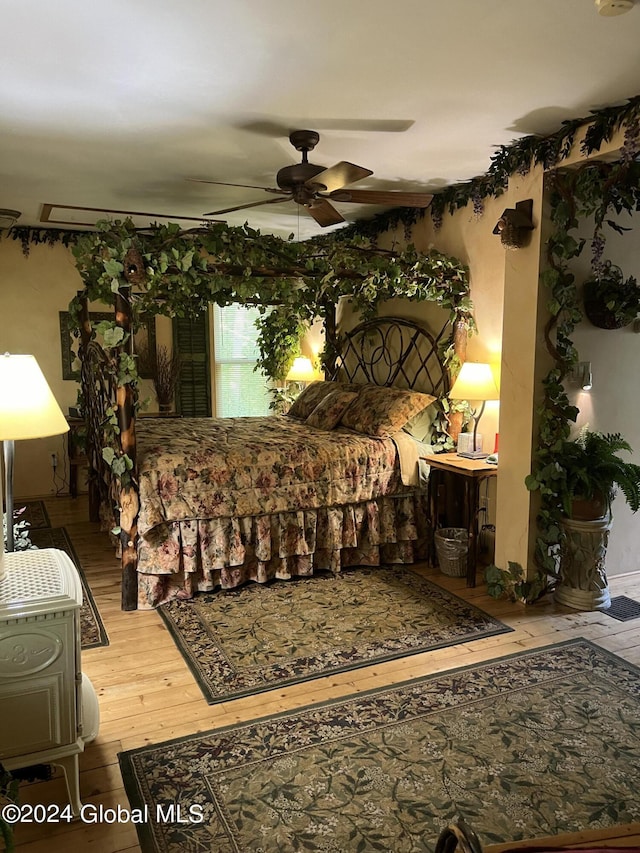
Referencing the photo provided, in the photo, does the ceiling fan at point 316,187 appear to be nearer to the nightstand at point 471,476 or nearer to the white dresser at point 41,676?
the nightstand at point 471,476

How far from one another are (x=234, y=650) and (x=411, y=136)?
2.77 m

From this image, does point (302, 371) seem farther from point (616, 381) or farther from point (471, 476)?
point (616, 381)

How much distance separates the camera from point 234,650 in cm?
312

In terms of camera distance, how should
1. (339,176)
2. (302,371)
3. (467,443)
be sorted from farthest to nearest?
(302,371)
(467,443)
(339,176)

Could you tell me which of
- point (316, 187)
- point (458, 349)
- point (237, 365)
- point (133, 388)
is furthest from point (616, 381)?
point (237, 365)

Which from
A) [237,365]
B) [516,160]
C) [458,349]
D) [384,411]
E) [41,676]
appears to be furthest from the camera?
[237,365]

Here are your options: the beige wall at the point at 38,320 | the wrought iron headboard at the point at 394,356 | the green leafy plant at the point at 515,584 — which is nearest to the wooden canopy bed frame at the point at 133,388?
the wrought iron headboard at the point at 394,356

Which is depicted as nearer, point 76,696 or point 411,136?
point 76,696

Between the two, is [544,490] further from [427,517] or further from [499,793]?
[499,793]

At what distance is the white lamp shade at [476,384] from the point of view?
390 centimetres

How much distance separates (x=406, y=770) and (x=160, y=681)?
1187 mm

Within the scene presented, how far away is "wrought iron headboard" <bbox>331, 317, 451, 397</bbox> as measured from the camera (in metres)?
4.79

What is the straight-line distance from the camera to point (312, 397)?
5.48m

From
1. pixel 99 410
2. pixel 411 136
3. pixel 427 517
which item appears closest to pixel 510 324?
pixel 411 136
